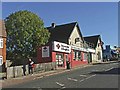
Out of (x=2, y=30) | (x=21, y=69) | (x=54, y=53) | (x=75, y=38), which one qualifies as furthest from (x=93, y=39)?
(x=21, y=69)

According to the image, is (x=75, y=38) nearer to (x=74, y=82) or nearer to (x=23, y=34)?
(x=23, y=34)

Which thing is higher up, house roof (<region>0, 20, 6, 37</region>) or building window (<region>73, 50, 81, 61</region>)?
house roof (<region>0, 20, 6, 37</region>)

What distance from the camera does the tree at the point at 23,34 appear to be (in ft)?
161

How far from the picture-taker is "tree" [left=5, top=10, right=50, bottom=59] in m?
49.1

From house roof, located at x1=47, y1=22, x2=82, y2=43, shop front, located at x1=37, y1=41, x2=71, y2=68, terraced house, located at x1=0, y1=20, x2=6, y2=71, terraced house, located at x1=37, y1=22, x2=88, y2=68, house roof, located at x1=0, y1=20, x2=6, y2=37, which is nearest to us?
shop front, located at x1=37, y1=41, x2=71, y2=68

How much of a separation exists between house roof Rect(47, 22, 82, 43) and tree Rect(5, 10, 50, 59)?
5.58 metres

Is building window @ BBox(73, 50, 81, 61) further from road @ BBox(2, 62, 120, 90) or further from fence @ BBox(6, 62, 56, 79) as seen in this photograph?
road @ BBox(2, 62, 120, 90)

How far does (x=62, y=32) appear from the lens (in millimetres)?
57875

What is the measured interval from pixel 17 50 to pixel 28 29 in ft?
12.6

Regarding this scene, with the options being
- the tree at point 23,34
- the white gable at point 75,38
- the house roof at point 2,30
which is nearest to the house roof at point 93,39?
the white gable at point 75,38

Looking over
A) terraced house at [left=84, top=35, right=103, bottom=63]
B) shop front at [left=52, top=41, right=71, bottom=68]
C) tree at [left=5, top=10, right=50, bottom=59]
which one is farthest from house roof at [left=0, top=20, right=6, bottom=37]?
terraced house at [left=84, top=35, right=103, bottom=63]

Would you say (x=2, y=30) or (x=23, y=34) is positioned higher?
(x=2, y=30)

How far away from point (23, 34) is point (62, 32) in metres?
11.1

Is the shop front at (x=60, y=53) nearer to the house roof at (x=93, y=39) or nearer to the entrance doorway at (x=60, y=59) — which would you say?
the entrance doorway at (x=60, y=59)
